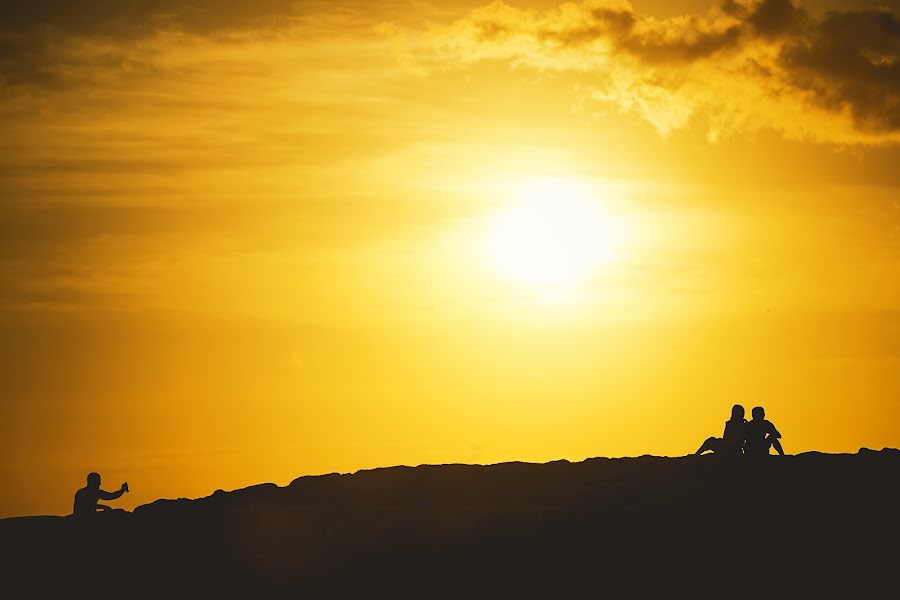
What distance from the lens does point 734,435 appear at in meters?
36.9

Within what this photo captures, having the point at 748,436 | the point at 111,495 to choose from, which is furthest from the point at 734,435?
the point at 111,495

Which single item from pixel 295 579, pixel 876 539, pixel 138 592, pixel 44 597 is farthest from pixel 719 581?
pixel 44 597

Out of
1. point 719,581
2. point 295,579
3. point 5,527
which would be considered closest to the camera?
point 719,581

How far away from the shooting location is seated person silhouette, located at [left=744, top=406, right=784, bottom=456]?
36.4m

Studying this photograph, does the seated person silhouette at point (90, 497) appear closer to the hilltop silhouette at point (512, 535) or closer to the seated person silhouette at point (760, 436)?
the hilltop silhouette at point (512, 535)

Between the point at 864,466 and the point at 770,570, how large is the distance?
4491mm

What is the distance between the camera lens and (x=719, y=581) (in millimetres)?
33094

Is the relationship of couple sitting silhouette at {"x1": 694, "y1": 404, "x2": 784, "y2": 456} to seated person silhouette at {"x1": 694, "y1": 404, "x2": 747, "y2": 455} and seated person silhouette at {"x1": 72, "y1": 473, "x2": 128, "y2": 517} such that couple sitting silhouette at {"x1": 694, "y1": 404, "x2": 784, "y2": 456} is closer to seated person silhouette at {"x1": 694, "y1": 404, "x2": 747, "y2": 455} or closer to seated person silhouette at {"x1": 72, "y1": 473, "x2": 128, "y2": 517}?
seated person silhouette at {"x1": 694, "y1": 404, "x2": 747, "y2": 455}

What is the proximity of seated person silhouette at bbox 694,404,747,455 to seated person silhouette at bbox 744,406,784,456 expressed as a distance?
28 cm

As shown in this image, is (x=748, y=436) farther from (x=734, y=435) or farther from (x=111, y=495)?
(x=111, y=495)

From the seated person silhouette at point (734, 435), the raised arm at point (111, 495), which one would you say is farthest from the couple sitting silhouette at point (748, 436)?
the raised arm at point (111, 495)

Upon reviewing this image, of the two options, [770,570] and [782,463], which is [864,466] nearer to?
[782,463]

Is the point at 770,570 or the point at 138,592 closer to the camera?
the point at 770,570

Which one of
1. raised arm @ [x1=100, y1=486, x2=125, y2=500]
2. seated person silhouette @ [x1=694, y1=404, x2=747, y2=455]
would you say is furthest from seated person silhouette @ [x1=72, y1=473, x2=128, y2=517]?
seated person silhouette @ [x1=694, y1=404, x2=747, y2=455]
